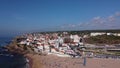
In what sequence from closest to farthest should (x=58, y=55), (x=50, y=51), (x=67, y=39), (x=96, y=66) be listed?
(x=96, y=66) → (x=58, y=55) → (x=50, y=51) → (x=67, y=39)

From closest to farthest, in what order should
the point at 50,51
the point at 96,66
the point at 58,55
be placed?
the point at 96,66, the point at 58,55, the point at 50,51

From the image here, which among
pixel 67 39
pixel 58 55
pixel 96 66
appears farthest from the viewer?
pixel 67 39

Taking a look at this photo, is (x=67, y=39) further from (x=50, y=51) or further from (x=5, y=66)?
(x=5, y=66)

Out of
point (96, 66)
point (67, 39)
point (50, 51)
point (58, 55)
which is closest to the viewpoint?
point (96, 66)

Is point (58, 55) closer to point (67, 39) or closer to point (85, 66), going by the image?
point (85, 66)

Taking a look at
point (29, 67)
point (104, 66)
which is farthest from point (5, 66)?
point (104, 66)

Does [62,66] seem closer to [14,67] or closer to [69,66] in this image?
[69,66]

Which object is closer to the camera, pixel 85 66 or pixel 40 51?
pixel 85 66

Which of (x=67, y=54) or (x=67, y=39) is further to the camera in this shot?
(x=67, y=39)

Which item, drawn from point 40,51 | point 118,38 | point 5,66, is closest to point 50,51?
point 40,51
